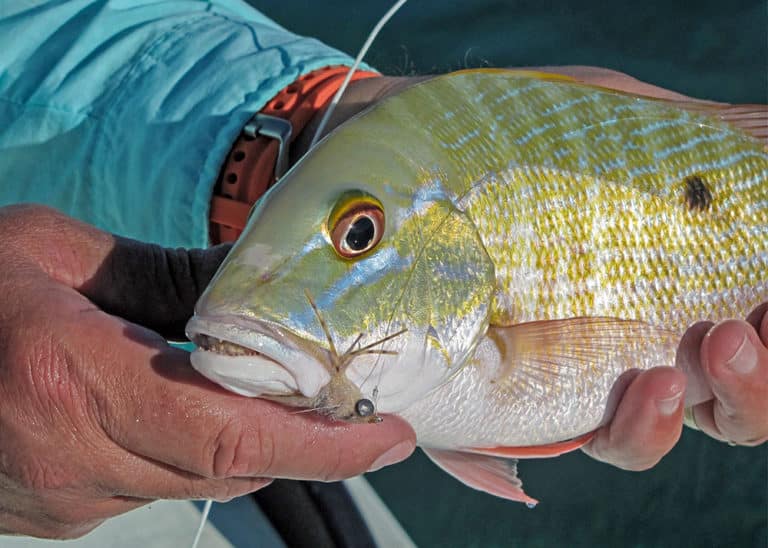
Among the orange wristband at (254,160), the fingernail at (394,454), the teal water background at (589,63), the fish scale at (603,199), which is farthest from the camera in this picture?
the teal water background at (589,63)

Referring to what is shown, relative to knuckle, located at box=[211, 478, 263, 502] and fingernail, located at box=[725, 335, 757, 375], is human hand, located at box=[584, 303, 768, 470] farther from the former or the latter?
knuckle, located at box=[211, 478, 263, 502]

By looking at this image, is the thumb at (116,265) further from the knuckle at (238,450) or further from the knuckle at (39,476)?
the knuckle at (238,450)

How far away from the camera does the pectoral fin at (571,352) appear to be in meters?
1.42

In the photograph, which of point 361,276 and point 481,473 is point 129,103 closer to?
point 361,276

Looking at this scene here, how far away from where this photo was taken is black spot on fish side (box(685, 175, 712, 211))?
1585 millimetres

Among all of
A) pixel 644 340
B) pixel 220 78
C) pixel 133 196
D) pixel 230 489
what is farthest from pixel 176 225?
pixel 644 340

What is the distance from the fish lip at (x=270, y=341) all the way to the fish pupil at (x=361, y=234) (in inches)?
7.4

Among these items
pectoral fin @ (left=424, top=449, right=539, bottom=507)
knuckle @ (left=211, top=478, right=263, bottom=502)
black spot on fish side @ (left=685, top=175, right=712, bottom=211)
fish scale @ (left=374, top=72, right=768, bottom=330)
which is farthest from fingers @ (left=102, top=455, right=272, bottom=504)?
black spot on fish side @ (left=685, top=175, right=712, bottom=211)

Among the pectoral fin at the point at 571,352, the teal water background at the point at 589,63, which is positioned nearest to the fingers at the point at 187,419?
the pectoral fin at the point at 571,352

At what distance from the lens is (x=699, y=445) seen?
363 cm

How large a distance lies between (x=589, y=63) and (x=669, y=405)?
10.4ft

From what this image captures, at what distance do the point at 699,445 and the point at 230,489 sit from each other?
288 centimetres

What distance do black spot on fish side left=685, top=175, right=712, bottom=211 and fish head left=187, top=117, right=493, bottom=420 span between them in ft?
1.64

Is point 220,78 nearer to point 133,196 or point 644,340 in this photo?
point 133,196
